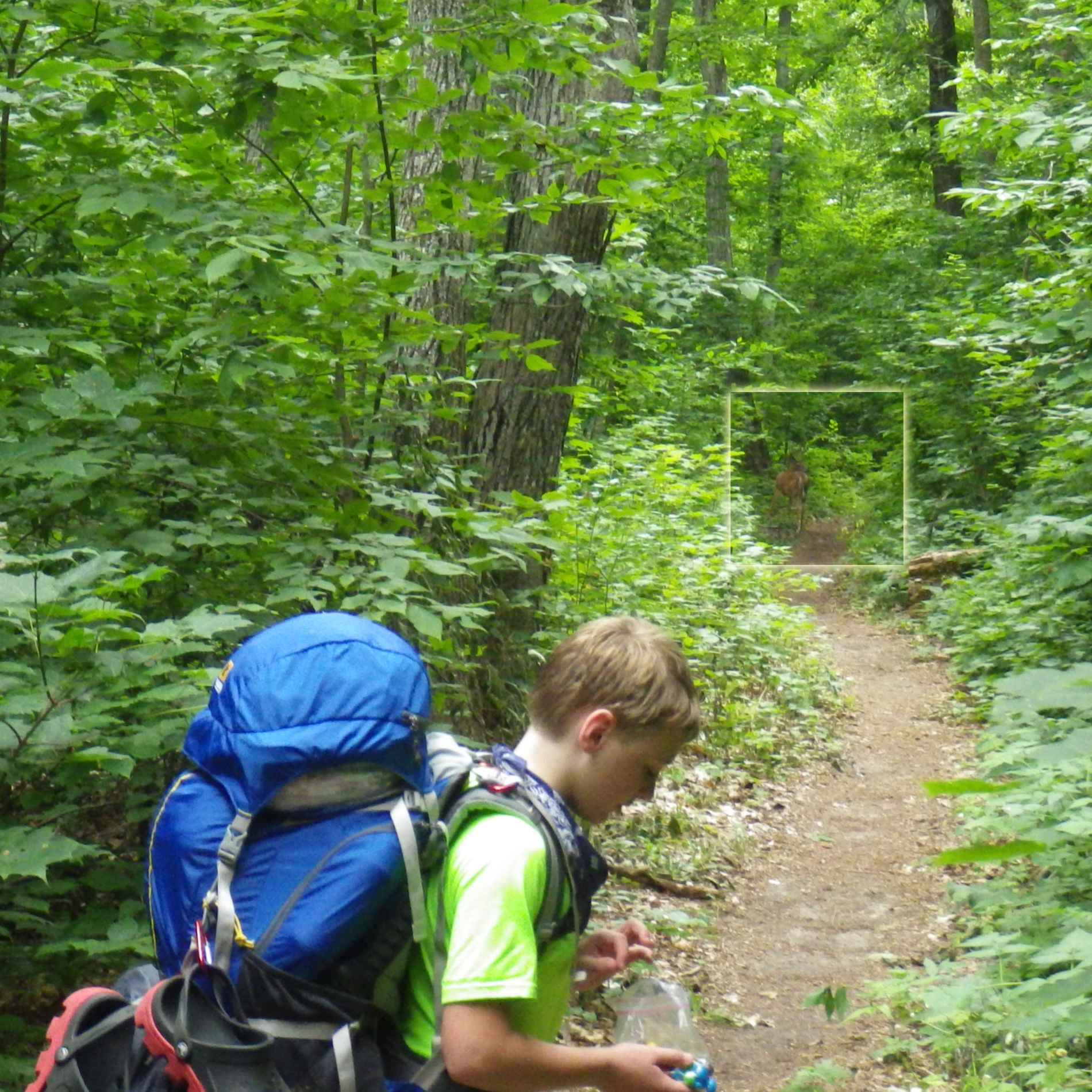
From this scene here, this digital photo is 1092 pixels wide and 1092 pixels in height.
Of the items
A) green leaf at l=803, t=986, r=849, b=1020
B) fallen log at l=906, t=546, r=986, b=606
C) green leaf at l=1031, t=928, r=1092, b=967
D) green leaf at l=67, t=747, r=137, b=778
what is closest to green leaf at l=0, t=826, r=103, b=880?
green leaf at l=67, t=747, r=137, b=778

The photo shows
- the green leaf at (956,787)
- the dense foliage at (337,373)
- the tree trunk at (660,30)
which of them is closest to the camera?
the green leaf at (956,787)

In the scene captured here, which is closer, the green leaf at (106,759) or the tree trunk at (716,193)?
the green leaf at (106,759)

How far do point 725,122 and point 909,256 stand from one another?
14.3 meters

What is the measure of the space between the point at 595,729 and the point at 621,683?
3.4 inches

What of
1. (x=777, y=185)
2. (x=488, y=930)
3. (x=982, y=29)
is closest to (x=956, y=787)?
(x=488, y=930)

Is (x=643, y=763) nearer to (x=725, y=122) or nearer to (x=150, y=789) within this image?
(x=150, y=789)

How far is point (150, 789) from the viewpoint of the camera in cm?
320

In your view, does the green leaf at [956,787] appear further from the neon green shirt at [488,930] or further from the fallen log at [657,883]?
the fallen log at [657,883]

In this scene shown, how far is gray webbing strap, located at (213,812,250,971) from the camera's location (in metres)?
1.58

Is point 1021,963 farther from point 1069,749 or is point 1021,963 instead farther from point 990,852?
point 990,852

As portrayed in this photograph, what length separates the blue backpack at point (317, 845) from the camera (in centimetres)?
158

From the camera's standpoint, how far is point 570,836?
1763 mm

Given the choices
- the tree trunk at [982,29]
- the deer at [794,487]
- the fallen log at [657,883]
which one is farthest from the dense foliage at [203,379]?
the tree trunk at [982,29]

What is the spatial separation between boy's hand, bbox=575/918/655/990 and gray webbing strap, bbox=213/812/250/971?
690 millimetres
